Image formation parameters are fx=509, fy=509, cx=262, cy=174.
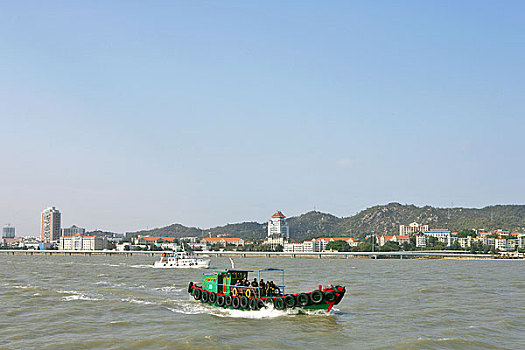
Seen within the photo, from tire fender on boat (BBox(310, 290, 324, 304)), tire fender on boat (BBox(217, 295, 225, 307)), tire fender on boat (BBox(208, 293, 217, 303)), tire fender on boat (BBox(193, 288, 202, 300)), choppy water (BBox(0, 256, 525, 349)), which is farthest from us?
tire fender on boat (BBox(193, 288, 202, 300))

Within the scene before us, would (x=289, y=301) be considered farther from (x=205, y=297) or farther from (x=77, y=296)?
(x=77, y=296)

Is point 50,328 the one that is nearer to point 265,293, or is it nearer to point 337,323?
point 265,293

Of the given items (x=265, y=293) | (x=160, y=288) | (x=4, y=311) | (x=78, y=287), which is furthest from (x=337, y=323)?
(x=78, y=287)

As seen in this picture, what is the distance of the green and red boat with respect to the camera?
93.3 ft

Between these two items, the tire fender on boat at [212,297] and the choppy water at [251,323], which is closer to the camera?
the choppy water at [251,323]

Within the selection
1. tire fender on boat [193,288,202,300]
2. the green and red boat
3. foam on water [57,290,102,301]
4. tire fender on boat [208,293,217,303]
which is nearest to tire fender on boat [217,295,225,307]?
the green and red boat

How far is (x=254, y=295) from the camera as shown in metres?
29.6

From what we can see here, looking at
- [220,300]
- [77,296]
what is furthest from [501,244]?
[220,300]

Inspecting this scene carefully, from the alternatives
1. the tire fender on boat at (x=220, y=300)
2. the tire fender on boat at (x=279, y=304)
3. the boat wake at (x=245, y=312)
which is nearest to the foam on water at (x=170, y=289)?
the boat wake at (x=245, y=312)

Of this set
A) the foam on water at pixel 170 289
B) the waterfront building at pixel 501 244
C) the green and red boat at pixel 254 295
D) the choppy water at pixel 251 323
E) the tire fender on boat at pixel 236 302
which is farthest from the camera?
the waterfront building at pixel 501 244

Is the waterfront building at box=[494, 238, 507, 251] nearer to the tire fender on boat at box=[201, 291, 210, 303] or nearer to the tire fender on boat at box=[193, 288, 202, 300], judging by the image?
the tire fender on boat at box=[193, 288, 202, 300]

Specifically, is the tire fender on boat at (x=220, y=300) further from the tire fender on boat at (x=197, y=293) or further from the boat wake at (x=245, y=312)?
the tire fender on boat at (x=197, y=293)

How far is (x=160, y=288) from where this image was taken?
155 ft

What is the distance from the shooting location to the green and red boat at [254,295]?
93.3 feet
